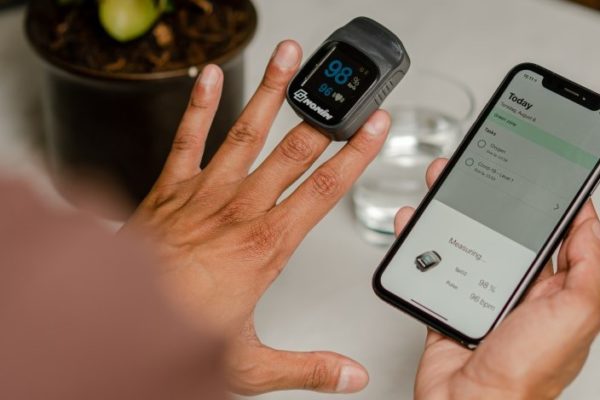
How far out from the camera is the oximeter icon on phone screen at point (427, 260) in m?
0.62

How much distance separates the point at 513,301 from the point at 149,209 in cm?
27

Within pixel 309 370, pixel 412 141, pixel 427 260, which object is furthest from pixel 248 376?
pixel 412 141

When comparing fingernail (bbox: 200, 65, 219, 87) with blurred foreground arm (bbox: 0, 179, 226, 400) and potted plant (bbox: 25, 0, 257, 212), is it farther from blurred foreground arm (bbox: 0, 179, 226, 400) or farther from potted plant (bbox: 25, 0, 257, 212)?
blurred foreground arm (bbox: 0, 179, 226, 400)

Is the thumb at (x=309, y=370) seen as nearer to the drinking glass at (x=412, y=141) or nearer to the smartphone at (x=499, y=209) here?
the smartphone at (x=499, y=209)

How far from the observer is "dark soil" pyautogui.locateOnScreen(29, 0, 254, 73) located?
74cm

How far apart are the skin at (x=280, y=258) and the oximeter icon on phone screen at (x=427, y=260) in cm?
4

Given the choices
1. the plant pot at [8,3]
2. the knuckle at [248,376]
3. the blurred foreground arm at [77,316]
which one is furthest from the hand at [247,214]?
the plant pot at [8,3]

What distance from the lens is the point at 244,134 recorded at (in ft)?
2.22

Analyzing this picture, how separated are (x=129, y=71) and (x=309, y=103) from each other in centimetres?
18

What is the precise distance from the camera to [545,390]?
54 centimetres

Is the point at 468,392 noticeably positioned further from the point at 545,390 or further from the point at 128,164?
the point at 128,164

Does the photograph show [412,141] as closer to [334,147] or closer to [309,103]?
[334,147]

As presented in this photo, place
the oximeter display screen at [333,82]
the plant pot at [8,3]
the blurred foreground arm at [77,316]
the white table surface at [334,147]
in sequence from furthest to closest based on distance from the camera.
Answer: the plant pot at [8,3] → the white table surface at [334,147] → the oximeter display screen at [333,82] → the blurred foreground arm at [77,316]

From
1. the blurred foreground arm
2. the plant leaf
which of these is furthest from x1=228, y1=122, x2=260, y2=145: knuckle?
the blurred foreground arm
